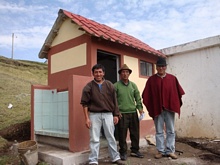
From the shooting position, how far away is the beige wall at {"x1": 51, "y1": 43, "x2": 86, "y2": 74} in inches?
232

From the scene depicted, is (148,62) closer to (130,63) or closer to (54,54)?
(130,63)

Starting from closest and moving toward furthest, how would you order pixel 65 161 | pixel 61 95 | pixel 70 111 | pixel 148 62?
pixel 65 161 < pixel 70 111 < pixel 61 95 < pixel 148 62

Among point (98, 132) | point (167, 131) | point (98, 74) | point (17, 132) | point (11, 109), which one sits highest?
point (98, 74)

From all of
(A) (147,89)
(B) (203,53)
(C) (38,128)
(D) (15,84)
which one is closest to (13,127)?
(C) (38,128)

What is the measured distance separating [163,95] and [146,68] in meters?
2.94

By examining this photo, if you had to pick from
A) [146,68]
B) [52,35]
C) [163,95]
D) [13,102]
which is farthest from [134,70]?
[13,102]

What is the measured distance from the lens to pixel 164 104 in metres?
4.75

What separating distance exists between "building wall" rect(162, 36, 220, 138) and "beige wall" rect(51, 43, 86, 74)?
388cm

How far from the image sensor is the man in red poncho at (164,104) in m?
4.78

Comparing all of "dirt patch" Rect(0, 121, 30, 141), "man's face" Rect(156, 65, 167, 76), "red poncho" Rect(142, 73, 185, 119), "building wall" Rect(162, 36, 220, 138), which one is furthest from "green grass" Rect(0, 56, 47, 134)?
"building wall" Rect(162, 36, 220, 138)

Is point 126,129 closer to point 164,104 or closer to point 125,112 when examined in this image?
point 125,112

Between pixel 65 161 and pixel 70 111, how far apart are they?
1.06 m

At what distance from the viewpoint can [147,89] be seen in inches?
199

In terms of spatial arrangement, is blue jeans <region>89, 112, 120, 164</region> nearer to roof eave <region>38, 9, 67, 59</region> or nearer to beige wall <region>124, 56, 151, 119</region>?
beige wall <region>124, 56, 151, 119</region>
